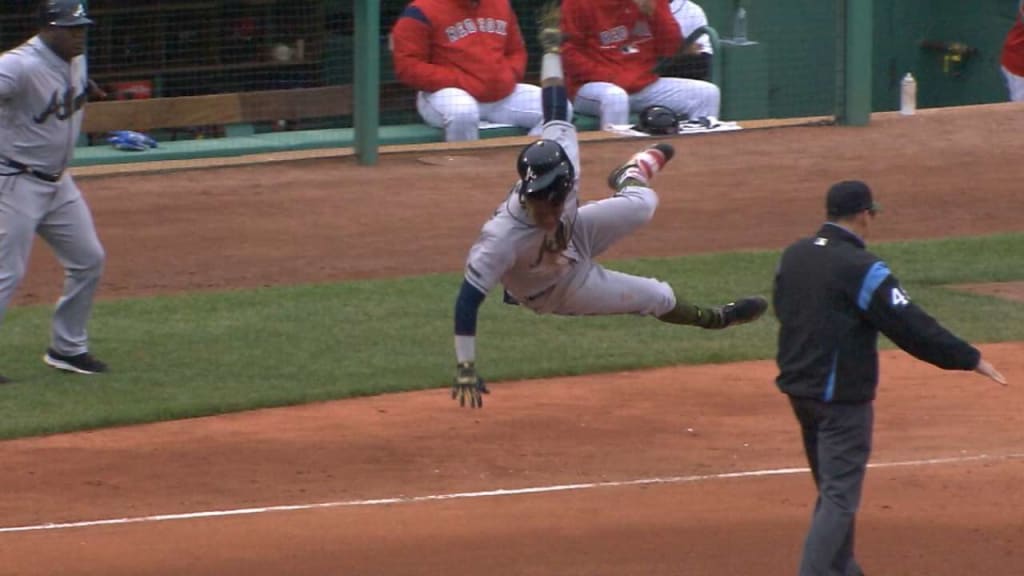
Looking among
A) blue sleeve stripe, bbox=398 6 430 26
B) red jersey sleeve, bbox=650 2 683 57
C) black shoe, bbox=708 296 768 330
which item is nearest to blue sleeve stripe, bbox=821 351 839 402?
black shoe, bbox=708 296 768 330

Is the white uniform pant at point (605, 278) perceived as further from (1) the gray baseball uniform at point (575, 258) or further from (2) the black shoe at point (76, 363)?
(2) the black shoe at point (76, 363)

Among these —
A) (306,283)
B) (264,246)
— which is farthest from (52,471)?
(264,246)

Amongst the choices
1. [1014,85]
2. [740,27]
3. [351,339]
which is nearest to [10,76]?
[351,339]

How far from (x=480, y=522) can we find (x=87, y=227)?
3.25 meters

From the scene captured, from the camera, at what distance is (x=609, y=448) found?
8.38 metres

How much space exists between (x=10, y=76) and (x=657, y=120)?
802 centimetres

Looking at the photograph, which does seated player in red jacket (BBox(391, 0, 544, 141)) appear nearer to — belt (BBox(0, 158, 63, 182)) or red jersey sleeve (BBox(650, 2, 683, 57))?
red jersey sleeve (BBox(650, 2, 683, 57))

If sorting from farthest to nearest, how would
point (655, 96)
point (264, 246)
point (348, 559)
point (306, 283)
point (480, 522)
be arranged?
point (655, 96), point (264, 246), point (306, 283), point (480, 522), point (348, 559)

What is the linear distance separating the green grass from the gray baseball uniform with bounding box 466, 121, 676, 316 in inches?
77.0

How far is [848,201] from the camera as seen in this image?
19.7 feet

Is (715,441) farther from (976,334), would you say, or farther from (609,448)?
(976,334)

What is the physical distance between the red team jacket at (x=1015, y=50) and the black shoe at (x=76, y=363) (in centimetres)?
1070

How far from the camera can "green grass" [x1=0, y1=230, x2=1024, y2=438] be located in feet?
30.7

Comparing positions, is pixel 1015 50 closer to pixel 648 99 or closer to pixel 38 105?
pixel 648 99
